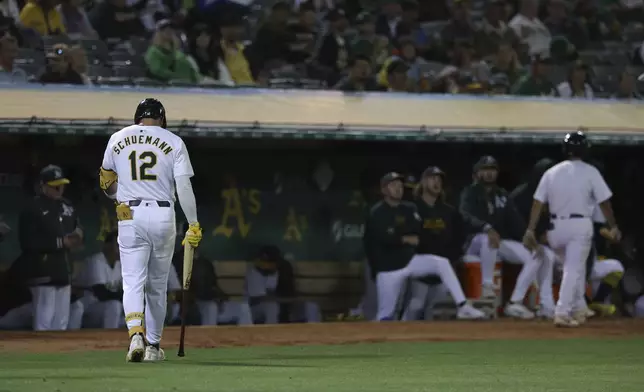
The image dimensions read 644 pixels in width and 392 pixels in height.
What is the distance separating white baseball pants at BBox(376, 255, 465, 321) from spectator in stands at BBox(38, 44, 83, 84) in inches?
152

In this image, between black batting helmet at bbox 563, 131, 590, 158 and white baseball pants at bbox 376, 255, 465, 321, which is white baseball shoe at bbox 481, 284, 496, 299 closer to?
white baseball pants at bbox 376, 255, 465, 321

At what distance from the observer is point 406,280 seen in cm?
1422

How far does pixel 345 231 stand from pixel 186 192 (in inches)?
256

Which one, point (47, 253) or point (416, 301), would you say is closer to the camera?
point (47, 253)

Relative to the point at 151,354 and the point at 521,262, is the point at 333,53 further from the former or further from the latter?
the point at 151,354

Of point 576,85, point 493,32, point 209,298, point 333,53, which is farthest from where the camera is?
point 493,32

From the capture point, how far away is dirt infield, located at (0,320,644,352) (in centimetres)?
1073

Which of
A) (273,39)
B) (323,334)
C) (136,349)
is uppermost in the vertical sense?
(273,39)

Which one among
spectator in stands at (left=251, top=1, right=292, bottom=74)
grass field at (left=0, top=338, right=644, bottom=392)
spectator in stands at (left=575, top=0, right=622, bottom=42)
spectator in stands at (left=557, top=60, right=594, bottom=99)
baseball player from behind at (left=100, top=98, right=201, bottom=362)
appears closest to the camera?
grass field at (left=0, top=338, right=644, bottom=392)

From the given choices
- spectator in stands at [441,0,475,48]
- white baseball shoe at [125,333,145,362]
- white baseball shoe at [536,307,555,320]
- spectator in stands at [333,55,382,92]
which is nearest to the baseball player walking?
white baseball shoe at [536,307,555,320]

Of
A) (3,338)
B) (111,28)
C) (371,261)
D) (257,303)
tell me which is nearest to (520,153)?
(371,261)

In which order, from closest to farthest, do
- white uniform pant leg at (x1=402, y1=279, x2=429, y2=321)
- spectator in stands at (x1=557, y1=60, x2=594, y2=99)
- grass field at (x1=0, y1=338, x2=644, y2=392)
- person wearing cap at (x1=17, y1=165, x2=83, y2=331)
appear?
grass field at (x1=0, y1=338, x2=644, y2=392), person wearing cap at (x1=17, y1=165, x2=83, y2=331), white uniform pant leg at (x1=402, y1=279, x2=429, y2=321), spectator in stands at (x1=557, y1=60, x2=594, y2=99)

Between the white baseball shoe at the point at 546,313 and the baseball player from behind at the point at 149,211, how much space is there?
6298 mm

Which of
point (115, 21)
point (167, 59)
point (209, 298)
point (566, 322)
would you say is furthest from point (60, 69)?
point (566, 322)
